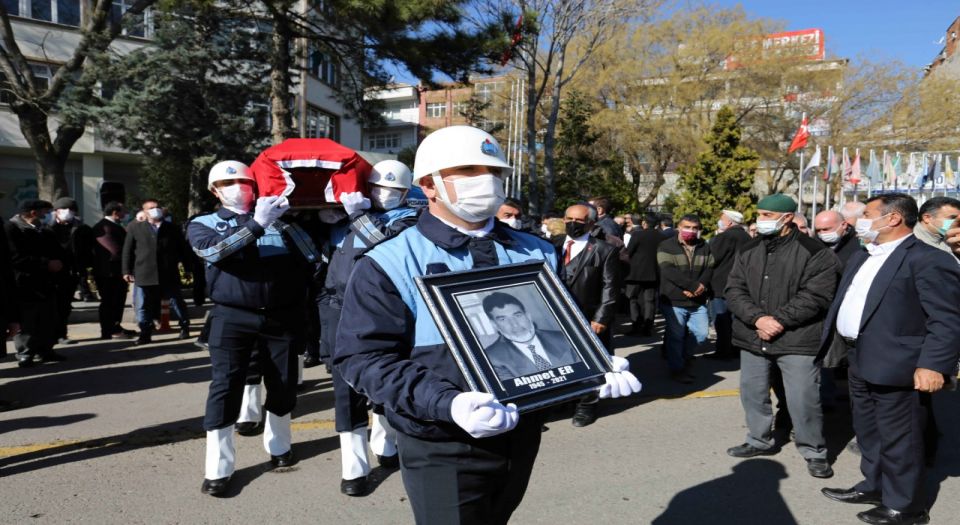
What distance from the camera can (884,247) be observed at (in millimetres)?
3922

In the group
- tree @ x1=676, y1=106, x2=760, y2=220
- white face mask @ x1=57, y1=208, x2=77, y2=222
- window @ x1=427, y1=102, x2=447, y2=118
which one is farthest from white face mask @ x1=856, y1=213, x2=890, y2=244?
window @ x1=427, y1=102, x2=447, y2=118

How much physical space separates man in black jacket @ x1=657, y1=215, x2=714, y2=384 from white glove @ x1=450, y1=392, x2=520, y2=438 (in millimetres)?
5687

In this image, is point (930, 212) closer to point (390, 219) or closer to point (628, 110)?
point (390, 219)

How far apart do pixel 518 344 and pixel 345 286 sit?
7.41ft

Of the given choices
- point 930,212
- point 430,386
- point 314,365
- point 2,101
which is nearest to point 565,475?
point 430,386

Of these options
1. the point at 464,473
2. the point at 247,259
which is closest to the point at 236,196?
the point at 247,259

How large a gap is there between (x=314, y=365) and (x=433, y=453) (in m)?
6.02

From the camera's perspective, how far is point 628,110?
3134 cm

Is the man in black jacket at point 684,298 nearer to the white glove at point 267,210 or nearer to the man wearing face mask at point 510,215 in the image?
the man wearing face mask at point 510,215

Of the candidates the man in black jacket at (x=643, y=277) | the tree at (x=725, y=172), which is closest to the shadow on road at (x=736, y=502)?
the man in black jacket at (x=643, y=277)

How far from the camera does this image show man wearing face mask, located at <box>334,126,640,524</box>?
1.97 meters

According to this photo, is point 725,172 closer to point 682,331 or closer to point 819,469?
point 682,331

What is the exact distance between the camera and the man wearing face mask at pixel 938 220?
5016mm

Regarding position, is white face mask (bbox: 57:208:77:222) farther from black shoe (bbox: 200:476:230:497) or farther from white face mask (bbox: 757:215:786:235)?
white face mask (bbox: 757:215:786:235)
